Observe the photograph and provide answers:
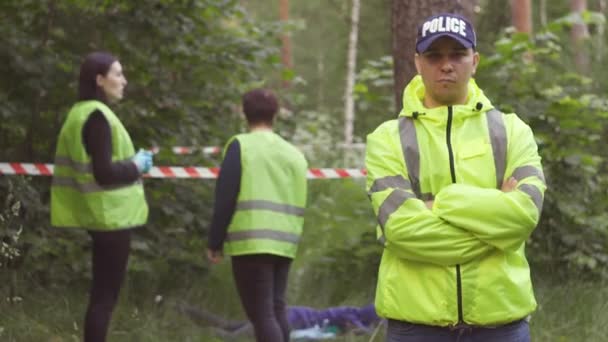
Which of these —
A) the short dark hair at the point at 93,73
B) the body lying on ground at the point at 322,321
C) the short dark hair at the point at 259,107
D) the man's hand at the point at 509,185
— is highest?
the short dark hair at the point at 93,73

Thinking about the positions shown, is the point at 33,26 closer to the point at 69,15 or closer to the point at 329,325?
the point at 69,15

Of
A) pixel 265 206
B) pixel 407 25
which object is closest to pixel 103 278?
pixel 265 206

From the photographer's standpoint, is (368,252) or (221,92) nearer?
(368,252)

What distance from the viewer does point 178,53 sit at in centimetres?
805

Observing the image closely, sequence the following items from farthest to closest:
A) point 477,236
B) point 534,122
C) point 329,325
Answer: point 534,122 → point 329,325 → point 477,236

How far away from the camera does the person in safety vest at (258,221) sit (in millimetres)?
5305

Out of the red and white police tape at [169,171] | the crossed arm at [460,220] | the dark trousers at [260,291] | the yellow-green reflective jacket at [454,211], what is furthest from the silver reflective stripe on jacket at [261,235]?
the red and white police tape at [169,171]

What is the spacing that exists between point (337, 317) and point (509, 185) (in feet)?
12.1

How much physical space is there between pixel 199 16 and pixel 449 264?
5491 millimetres

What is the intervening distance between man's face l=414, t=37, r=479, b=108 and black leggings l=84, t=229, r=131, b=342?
2.54 m

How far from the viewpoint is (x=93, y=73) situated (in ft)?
18.1

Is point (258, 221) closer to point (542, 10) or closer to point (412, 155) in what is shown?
point (412, 155)

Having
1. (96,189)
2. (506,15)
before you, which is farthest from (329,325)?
(506,15)

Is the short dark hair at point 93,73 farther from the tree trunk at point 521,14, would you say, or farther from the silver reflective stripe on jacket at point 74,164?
the tree trunk at point 521,14
